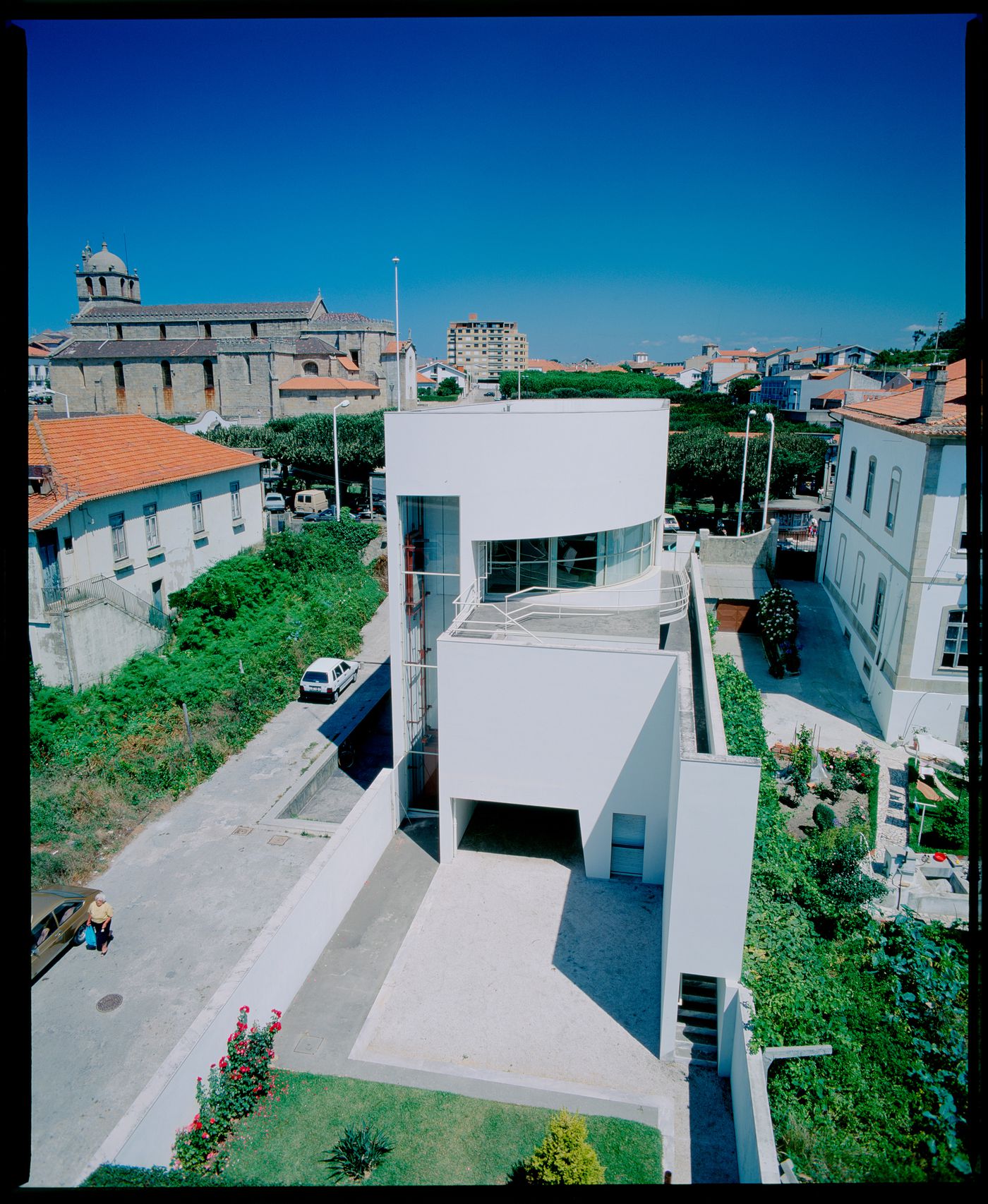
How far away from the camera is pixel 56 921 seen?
11492 millimetres

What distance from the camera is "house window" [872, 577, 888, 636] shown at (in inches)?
771

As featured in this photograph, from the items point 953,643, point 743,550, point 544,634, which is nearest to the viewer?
point 544,634

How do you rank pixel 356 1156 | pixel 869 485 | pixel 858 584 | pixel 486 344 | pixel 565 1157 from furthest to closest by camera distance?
pixel 486 344 → pixel 858 584 → pixel 869 485 → pixel 356 1156 → pixel 565 1157

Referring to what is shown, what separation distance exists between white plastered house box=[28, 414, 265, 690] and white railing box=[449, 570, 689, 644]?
27.0 feet

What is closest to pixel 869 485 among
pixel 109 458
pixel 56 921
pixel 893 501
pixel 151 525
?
pixel 893 501

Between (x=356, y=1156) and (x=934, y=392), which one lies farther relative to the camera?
(x=934, y=392)

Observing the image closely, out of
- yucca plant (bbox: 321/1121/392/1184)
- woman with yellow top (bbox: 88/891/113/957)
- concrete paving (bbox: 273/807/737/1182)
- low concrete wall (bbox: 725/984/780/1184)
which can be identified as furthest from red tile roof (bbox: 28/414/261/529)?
low concrete wall (bbox: 725/984/780/1184)

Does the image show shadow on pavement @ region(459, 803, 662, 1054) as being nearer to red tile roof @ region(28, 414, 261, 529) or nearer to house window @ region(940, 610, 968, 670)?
house window @ region(940, 610, 968, 670)

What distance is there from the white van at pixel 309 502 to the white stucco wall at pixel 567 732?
107 ft

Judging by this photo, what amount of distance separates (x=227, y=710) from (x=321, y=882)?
8187mm

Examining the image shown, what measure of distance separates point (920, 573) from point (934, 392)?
13.9 feet

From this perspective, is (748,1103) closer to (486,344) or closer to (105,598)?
(105,598)

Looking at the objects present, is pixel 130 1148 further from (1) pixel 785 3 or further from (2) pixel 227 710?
(2) pixel 227 710

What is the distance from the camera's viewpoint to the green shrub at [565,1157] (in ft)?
23.3
